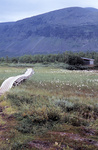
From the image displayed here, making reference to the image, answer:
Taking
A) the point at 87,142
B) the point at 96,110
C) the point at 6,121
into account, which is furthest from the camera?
the point at 96,110

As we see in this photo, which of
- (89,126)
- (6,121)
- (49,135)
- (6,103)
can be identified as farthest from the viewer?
(6,103)

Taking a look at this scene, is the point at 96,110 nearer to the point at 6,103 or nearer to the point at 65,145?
the point at 65,145

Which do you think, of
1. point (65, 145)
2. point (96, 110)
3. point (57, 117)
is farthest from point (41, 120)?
point (96, 110)

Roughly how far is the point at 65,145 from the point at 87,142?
2.11 ft

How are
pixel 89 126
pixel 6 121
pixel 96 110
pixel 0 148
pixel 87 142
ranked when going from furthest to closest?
pixel 96 110
pixel 6 121
pixel 89 126
pixel 87 142
pixel 0 148

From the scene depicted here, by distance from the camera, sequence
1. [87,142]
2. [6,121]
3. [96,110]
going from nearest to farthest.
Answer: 1. [87,142]
2. [6,121]
3. [96,110]

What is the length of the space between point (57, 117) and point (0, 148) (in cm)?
255

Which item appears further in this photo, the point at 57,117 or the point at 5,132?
the point at 57,117

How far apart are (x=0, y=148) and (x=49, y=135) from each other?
1.48 meters

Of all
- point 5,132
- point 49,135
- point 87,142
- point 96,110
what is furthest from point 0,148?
point 96,110

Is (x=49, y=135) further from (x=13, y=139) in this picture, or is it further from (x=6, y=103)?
(x=6, y=103)

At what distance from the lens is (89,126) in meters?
5.71

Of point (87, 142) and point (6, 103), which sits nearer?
point (87, 142)

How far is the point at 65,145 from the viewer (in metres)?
4.44
